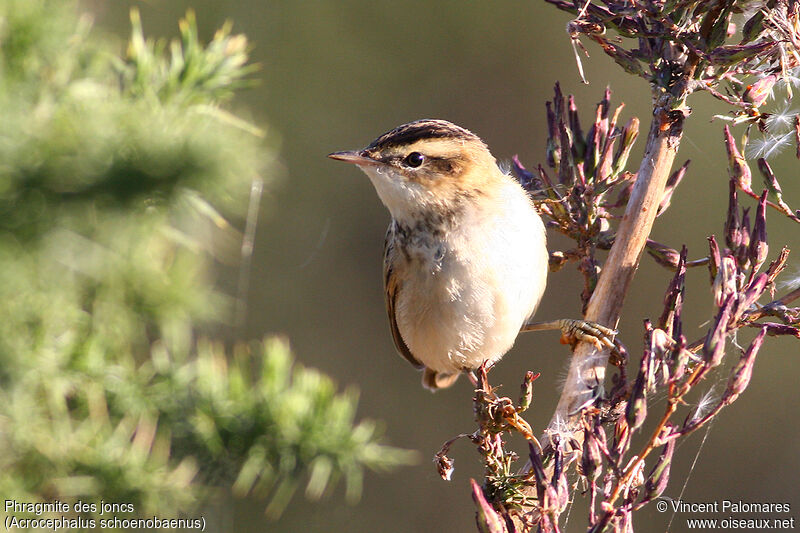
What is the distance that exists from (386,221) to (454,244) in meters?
3.20

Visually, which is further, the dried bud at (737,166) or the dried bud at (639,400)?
the dried bud at (737,166)

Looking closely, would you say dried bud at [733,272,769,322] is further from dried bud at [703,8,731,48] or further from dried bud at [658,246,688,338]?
dried bud at [703,8,731,48]

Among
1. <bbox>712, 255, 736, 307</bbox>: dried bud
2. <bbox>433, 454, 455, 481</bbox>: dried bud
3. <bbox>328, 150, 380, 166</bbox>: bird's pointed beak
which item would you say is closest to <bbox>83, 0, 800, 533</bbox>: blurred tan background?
<bbox>328, 150, 380, 166</bbox>: bird's pointed beak

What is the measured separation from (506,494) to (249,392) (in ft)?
2.10

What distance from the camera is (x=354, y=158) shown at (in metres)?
2.89

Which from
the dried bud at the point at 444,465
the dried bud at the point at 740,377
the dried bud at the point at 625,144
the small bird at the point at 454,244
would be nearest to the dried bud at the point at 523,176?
the small bird at the point at 454,244

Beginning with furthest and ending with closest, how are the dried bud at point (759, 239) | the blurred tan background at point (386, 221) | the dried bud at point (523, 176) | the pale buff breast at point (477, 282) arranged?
the blurred tan background at point (386, 221) → the pale buff breast at point (477, 282) → the dried bud at point (523, 176) → the dried bud at point (759, 239)

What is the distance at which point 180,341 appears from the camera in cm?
193

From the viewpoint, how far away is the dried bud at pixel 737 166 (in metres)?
1.79

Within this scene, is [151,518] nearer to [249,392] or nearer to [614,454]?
[249,392]

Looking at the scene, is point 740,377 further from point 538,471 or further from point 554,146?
point 554,146

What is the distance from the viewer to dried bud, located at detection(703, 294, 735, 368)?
1.54m

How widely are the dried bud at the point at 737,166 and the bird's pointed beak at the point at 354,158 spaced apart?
139cm

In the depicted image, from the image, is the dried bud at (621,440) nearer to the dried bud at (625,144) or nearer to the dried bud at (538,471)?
the dried bud at (538,471)
